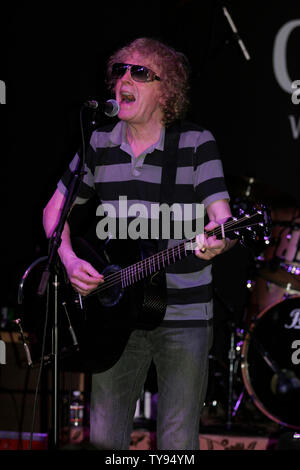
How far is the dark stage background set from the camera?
534 cm

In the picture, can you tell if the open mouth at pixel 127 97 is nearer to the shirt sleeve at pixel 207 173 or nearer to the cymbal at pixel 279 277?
the shirt sleeve at pixel 207 173

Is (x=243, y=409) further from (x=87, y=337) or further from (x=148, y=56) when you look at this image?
(x=148, y=56)

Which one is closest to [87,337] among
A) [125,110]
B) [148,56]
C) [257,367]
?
[125,110]

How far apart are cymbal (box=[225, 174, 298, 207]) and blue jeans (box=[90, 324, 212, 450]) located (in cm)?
173

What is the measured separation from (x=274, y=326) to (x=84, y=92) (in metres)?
2.64

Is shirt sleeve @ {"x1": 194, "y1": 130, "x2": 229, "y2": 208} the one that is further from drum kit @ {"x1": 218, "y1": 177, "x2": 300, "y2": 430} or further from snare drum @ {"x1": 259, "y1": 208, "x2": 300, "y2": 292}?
snare drum @ {"x1": 259, "y1": 208, "x2": 300, "y2": 292}

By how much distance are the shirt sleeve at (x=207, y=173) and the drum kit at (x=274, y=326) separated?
151 centimetres

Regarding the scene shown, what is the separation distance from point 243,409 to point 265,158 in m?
2.15

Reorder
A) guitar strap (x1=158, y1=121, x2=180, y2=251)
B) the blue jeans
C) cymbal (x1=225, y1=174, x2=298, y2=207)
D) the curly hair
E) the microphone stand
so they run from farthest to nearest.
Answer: cymbal (x1=225, y1=174, x2=298, y2=207)
the curly hair
guitar strap (x1=158, y1=121, x2=180, y2=251)
the blue jeans
the microphone stand

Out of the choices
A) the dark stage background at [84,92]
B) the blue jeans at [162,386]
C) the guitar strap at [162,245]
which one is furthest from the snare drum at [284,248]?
the blue jeans at [162,386]

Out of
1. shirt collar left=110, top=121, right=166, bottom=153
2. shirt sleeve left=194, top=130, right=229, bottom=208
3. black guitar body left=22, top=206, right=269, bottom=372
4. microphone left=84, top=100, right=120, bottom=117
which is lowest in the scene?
black guitar body left=22, top=206, right=269, bottom=372

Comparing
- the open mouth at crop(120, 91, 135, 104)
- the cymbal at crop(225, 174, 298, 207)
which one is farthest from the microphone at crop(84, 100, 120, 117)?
the cymbal at crop(225, 174, 298, 207)

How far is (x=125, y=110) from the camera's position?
3.04 metres

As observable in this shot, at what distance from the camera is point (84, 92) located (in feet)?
17.8
